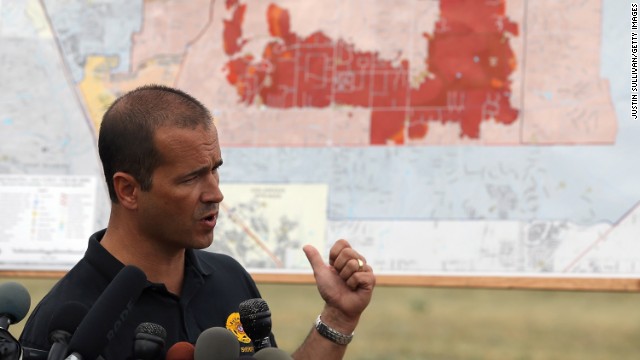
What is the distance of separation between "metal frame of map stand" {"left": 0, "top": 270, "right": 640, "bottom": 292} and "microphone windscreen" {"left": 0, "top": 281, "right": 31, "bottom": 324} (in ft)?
8.94

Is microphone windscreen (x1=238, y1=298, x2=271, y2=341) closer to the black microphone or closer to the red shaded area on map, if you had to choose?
the black microphone

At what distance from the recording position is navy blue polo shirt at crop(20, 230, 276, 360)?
5.31 feet

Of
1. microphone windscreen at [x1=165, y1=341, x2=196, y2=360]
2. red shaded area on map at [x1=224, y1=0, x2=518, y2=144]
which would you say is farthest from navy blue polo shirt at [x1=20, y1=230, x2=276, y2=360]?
red shaded area on map at [x1=224, y1=0, x2=518, y2=144]

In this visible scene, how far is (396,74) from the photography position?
4.15 meters

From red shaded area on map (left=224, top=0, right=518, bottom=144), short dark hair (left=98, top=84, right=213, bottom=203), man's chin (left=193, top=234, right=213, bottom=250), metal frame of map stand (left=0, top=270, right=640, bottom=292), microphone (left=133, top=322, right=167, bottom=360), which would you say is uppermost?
red shaded area on map (left=224, top=0, right=518, bottom=144)

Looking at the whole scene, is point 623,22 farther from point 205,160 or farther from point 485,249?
point 205,160

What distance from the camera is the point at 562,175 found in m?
3.90

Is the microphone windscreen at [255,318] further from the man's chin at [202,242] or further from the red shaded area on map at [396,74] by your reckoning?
the red shaded area on map at [396,74]

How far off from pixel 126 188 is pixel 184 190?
120mm

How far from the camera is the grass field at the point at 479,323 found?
3963 mm

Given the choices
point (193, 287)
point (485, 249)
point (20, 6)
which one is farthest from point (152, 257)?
point (20, 6)

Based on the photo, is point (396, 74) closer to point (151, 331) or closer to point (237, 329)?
point (237, 329)

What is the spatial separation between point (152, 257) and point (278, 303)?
2.58 metres

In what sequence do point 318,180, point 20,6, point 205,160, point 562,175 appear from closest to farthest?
1. point 205,160
2. point 562,175
3. point 318,180
4. point 20,6
